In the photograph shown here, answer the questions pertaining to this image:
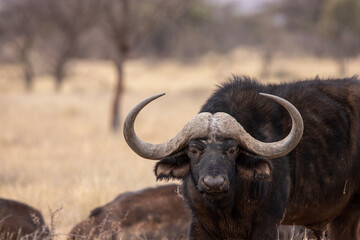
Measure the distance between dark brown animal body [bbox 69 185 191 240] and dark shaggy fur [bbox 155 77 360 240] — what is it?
1614 millimetres

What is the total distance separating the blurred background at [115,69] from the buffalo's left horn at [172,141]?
38.5 inches

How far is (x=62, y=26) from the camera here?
35.0 meters

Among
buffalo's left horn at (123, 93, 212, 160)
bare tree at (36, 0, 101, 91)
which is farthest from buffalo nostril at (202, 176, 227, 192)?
bare tree at (36, 0, 101, 91)

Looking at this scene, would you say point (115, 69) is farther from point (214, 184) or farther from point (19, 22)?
point (214, 184)

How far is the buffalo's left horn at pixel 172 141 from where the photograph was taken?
4668 mm

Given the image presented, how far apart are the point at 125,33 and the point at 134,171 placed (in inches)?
261

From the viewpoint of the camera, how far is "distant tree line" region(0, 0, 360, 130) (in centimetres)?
2075

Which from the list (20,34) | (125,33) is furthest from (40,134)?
(20,34)

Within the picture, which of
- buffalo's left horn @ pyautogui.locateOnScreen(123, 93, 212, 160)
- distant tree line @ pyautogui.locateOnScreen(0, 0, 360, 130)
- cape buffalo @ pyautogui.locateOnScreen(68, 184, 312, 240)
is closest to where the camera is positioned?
buffalo's left horn @ pyautogui.locateOnScreen(123, 93, 212, 160)

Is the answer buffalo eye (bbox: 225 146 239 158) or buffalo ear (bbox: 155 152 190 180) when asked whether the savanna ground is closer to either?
buffalo ear (bbox: 155 152 190 180)

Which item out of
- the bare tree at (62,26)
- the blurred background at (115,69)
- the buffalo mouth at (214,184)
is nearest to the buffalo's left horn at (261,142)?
the buffalo mouth at (214,184)

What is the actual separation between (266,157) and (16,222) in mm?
3042

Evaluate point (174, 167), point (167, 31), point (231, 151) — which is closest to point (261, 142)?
point (231, 151)

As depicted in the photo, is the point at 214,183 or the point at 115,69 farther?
the point at 115,69
